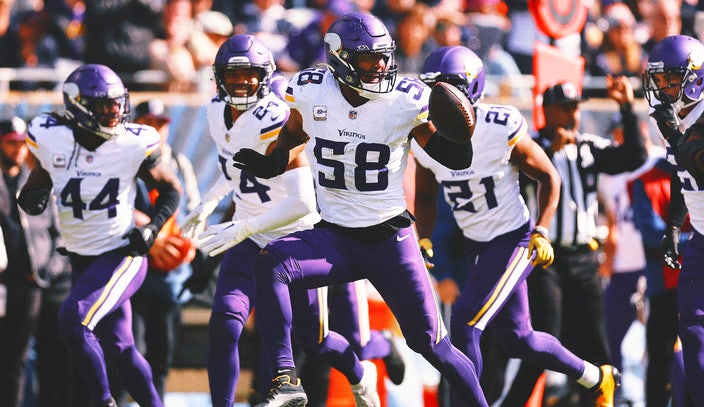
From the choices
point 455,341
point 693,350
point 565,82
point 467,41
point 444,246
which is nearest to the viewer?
point 693,350

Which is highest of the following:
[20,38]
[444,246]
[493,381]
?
[20,38]

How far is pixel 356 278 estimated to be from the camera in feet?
19.9

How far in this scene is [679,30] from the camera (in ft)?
35.7

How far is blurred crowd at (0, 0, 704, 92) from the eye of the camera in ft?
34.5

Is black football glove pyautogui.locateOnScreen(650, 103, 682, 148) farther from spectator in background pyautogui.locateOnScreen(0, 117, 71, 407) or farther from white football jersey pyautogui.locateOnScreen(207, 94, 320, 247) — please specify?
spectator in background pyautogui.locateOnScreen(0, 117, 71, 407)

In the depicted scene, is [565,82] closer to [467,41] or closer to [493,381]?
[493,381]

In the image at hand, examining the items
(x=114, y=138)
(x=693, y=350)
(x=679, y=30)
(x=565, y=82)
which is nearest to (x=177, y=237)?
(x=114, y=138)

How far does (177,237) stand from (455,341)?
82.3 inches

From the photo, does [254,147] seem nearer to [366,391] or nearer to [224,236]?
[224,236]

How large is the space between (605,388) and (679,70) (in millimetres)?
1667

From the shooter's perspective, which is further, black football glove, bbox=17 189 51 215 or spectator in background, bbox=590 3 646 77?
spectator in background, bbox=590 3 646 77

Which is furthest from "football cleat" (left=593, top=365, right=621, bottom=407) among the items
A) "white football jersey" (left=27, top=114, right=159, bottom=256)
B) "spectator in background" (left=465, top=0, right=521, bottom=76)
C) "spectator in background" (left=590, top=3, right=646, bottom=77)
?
"spectator in background" (left=590, top=3, right=646, bottom=77)

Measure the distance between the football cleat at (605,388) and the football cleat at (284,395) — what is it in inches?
75.8

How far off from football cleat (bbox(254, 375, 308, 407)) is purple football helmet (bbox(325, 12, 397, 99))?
1.29 m
